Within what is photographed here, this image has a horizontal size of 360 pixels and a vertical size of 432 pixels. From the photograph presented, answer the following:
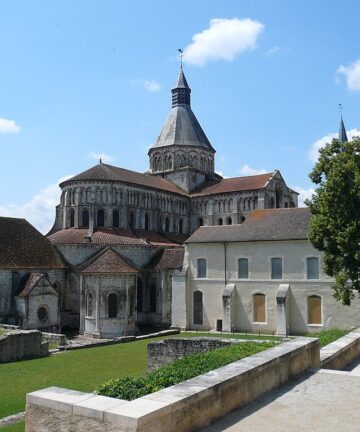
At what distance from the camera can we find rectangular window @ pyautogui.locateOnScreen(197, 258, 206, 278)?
38.9 meters

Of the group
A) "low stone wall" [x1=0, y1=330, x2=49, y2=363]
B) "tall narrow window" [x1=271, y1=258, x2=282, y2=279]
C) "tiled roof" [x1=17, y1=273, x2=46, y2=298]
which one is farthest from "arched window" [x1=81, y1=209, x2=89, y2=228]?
"tall narrow window" [x1=271, y1=258, x2=282, y2=279]

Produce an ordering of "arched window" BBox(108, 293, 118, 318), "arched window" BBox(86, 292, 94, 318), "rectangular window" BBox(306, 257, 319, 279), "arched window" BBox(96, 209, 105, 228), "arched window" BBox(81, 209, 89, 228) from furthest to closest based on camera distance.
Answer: "arched window" BBox(81, 209, 89, 228)
"arched window" BBox(96, 209, 105, 228)
"arched window" BBox(108, 293, 118, 318)
"arched window" BBox(86, 292, 94, 318)
"rectangular window" BBox(306, 257, 319, 279)

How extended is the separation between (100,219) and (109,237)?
4300mm

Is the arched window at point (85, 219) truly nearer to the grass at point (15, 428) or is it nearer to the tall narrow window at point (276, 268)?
the tall narrow window at point (276, 268)

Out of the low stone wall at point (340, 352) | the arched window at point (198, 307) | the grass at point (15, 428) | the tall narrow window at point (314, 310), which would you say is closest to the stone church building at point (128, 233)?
the arched window at point (198, 307)

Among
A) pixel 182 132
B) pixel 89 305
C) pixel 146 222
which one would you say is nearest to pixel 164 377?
pixel 89 305

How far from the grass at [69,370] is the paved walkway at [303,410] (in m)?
11.3

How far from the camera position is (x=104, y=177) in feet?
161

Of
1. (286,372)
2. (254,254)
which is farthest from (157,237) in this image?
(286,372)

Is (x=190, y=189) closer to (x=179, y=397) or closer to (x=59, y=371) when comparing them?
(x=59, y=371)

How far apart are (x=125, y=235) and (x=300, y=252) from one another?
784 inches

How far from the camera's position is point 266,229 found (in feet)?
120

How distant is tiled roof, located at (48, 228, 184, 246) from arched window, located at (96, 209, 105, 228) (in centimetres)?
131

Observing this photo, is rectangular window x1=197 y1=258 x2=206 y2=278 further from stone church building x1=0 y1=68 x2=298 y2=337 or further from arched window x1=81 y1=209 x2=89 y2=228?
arched window x1=81 y1=209 x2=89 y2=228
